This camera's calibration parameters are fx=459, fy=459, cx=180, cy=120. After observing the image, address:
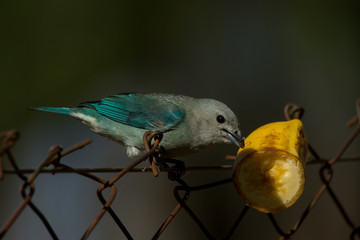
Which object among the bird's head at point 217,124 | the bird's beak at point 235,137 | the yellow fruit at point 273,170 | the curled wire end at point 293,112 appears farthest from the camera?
the bird's head at point 217,124

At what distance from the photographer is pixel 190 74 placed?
7.77 metres

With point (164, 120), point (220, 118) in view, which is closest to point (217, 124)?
point (220, 118)

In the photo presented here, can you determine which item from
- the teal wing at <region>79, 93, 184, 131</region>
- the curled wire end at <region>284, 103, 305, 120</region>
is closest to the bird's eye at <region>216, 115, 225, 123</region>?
the teal wing at <region>79, 93, 184, 131</region>

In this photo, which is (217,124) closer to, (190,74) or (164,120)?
(164,120)

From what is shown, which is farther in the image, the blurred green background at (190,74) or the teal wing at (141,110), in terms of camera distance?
the blurred green background at (190,74)

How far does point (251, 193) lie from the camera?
227 cm

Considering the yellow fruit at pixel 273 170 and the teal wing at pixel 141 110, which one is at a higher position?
the yellow fruit at pixel 273 170

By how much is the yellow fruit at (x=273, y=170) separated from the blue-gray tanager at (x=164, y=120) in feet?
1.82

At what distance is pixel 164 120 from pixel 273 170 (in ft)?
3.75

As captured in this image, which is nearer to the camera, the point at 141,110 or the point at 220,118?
the point at 220,118

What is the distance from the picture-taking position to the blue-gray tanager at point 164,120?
3131mm

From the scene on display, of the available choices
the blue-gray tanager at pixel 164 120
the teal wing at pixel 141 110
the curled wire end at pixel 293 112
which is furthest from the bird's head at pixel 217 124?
the curled wire end at pixel 293 112

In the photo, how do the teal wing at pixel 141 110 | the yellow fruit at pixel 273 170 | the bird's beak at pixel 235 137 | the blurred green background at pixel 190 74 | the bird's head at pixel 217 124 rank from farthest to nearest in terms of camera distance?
1. the blurred green background at pixel 190 74
2. the teal wing at pixel 141 110
3. the bird's head at pixel 217 124
4. the bird's beak at pixel 235 137
5. the yellow fruit at pixel 273 170

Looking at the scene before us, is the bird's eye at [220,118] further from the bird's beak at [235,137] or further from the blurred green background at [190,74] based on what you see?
the blurred green background at [190,74]
